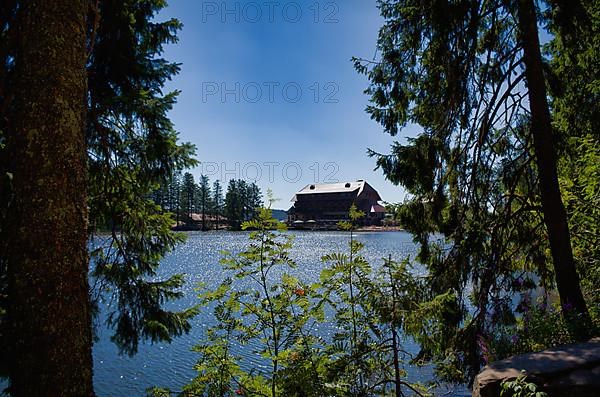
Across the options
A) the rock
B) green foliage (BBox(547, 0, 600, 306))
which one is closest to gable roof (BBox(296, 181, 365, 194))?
green foliage (BBox(547, 0, 600, 306))

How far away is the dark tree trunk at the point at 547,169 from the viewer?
13.5ft

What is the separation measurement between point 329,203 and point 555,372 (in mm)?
80360

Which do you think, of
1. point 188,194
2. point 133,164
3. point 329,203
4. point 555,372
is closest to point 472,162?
point 555,372

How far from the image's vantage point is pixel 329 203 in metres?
82.7

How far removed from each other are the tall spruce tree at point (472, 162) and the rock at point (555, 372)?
1494 mm

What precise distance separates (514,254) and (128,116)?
5.83 metres

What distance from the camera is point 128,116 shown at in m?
4.62

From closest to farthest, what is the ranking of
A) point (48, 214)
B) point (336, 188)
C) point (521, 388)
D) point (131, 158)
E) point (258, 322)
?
point (48, 214), point (521, 388), point (258, 322), point (131, 158), point (336, 188)

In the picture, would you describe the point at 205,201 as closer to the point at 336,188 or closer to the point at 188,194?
the point at 188,194

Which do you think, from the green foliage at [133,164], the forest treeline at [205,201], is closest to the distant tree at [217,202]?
the forest treeline at [205,201]

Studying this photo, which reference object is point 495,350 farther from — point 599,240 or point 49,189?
point 49,189

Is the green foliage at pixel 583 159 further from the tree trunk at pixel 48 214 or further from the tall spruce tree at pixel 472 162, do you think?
the tree trunk at pixel 48 214

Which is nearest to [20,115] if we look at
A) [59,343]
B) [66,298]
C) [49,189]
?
[49,189]

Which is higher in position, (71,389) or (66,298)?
(66,298)
